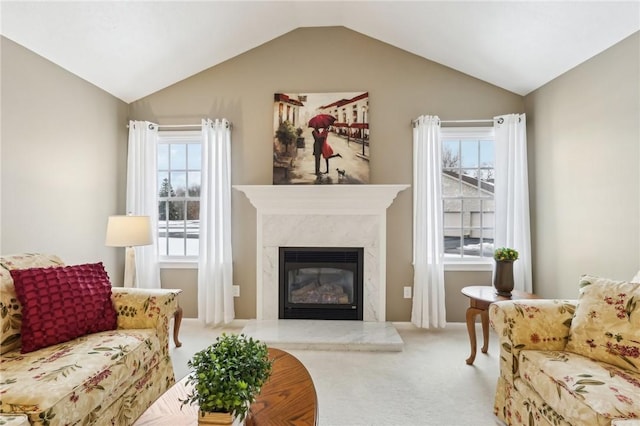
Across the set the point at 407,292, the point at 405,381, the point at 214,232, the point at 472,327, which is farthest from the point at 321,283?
the point at 472,327

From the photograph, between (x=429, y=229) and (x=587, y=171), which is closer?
(x=587, y=171)

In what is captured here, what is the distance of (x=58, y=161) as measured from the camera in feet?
8.75

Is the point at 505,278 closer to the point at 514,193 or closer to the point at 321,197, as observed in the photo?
the point at 514,193

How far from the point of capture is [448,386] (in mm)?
2242

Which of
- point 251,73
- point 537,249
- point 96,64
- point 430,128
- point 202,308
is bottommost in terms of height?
point 202,308

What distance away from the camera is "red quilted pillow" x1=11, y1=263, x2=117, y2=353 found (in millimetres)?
1665

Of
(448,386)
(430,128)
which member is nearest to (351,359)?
(448,386)

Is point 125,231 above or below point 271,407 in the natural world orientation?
above

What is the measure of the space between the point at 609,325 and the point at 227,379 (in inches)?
72.1

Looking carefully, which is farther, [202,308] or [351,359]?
[202,308]

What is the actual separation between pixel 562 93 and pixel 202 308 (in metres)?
3.99

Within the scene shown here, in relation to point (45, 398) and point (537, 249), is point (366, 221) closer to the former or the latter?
point (537, 249)

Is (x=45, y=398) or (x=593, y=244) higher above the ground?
(x=593, y=244)

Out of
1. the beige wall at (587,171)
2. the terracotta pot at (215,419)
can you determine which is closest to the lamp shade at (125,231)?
the terracotta pot at (215,419)
